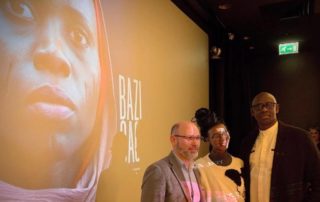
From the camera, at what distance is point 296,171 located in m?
2.38

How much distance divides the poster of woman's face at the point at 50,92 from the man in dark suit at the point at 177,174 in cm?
50

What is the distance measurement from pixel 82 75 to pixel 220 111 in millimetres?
3534

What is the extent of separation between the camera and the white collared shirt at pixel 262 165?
95.3 inches

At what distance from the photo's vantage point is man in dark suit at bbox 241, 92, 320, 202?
7.78 ft

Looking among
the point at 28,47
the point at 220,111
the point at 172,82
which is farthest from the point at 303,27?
the point at 28,47

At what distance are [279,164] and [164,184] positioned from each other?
103 cm

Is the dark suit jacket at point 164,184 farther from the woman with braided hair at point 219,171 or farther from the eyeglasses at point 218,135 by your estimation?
the eyeglasses at point 218,135

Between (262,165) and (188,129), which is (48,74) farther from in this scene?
(262,165)

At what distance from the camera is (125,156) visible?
260 cm

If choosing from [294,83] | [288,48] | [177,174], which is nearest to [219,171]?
[177,174]

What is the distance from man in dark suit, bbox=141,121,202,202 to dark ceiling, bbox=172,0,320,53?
2189mm

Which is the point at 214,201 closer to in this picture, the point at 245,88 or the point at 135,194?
the point at 135,194

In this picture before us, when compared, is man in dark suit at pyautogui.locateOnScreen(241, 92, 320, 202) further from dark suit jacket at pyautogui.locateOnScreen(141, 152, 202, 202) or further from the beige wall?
the beige wall

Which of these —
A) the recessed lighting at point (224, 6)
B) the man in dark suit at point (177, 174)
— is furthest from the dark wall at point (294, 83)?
the man in dark suit at point (177, 174)
